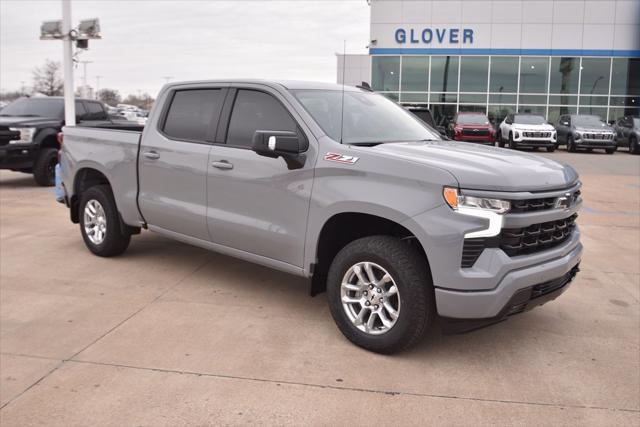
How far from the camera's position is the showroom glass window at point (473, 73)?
33.5 metres

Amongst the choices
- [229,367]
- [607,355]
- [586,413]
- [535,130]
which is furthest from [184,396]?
[535,130]

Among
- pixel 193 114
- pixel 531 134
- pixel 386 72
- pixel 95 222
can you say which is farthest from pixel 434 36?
pixel 193 114

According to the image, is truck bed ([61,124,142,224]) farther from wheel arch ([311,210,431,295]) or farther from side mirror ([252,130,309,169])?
wheel arch ([311,210,431,295])

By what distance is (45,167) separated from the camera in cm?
1186

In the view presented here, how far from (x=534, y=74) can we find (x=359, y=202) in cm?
3221

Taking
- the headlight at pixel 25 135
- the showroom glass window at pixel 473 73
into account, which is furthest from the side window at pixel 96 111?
the showroom glass window at pixel 473 73

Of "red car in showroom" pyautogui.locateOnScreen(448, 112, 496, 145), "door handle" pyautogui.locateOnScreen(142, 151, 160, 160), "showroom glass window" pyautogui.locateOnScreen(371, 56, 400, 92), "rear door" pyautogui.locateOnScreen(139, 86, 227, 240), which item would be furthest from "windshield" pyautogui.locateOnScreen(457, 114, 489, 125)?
"door handle" pyautogui.locateOnScreen(142, 151, 160, 160)

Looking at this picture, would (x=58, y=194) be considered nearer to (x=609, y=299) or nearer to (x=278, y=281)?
(x=278, y=281)

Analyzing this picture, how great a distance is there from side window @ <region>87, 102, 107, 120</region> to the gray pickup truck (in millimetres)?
9302

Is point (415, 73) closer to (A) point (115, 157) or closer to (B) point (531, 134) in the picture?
(B) point (531, 134)

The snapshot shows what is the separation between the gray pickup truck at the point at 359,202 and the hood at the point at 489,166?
0.04 ft

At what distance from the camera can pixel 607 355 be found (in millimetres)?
4176

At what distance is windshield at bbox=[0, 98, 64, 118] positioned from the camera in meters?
13.0

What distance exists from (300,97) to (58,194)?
3733 mm
